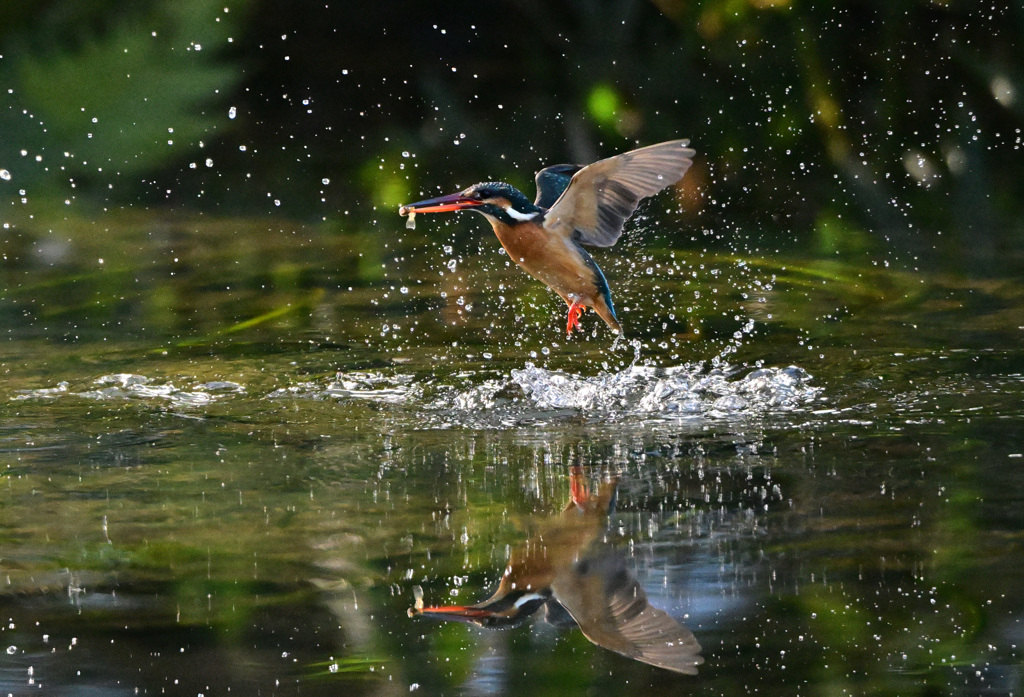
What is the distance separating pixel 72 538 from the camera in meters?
3.34

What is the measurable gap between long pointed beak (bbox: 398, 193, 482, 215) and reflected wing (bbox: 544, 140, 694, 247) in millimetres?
286

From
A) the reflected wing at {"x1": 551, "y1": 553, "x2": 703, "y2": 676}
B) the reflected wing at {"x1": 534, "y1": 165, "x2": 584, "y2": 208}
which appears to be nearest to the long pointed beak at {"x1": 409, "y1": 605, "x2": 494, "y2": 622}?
the reflected wing at {"x1": 551, "y1": 553, "x2": 703, "y2": 676}

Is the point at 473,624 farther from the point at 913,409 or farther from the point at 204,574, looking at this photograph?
the point at 913,409

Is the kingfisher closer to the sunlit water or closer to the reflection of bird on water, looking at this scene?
the sunlit water

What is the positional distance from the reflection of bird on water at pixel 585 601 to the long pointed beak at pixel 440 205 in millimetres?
1166

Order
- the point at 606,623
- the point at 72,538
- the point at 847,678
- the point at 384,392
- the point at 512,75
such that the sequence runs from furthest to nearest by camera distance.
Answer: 1. the point at 512,75
2. the point at 384,392
3. the point at 72,538
4. the point at 606,623
5. the point at 847,678

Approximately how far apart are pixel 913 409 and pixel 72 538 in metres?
2.35

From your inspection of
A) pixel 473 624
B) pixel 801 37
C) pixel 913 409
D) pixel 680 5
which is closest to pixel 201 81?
pixel 680 5

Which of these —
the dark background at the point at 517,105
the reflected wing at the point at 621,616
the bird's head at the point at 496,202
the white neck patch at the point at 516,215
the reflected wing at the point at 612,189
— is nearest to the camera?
the reflected wing at the point at 621,616

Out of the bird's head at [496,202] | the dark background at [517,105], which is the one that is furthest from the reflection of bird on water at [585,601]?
the dark background at [517,105]

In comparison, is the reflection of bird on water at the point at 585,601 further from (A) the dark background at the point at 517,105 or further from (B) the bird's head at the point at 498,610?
(A) the dark background at the point at 517,105

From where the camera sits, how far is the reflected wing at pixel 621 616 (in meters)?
2.66

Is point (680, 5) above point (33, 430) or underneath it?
above

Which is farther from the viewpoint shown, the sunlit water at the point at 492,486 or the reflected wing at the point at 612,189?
the reflected wing at the point at 612,189
